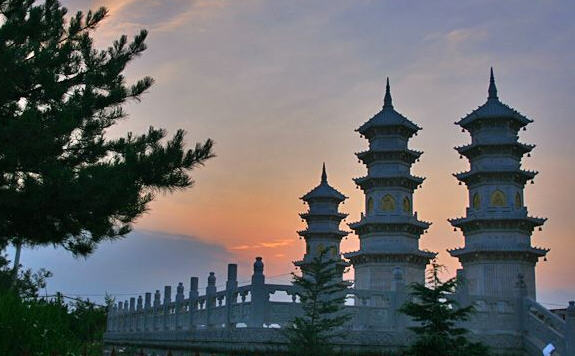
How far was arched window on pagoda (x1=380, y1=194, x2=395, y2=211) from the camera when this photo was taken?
133ft

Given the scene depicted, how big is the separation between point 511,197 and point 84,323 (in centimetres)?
2646

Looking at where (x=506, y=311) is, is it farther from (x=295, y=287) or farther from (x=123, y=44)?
(x=123, y=44)

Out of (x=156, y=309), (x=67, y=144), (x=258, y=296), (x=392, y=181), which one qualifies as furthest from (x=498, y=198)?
(x=67, y=144)

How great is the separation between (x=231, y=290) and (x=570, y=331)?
10.5 metres

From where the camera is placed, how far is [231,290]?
2016 cm

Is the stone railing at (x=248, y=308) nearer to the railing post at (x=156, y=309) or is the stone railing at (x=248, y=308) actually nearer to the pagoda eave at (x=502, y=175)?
the railing post at (x=156, y=309)

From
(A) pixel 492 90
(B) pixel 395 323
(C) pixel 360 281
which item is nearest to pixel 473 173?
(A) pixel 492 90

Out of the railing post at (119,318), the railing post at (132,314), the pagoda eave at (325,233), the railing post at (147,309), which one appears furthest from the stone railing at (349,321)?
the pagoda eave at (325,233)

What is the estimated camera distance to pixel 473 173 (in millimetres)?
38031

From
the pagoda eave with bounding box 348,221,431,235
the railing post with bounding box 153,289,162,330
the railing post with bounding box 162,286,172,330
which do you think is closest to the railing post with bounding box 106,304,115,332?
the railing post with bounding box 153,289,162,330

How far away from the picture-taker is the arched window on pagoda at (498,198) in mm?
37375

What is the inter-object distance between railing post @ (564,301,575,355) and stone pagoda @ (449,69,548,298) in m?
13.1

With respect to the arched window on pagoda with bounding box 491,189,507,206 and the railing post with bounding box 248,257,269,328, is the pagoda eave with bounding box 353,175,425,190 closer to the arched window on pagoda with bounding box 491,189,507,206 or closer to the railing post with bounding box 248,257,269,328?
the arched window on pagoda with bounding box 491,189,507,206

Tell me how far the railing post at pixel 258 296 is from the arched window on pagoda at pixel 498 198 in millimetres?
21944
